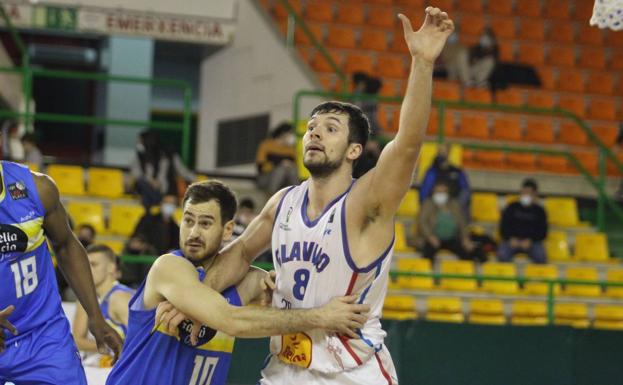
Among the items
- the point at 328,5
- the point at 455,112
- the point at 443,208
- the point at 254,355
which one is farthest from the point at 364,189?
the point at 328,5

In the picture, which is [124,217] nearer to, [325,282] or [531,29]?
[325,282]

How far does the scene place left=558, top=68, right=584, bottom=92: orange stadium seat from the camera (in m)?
18.3

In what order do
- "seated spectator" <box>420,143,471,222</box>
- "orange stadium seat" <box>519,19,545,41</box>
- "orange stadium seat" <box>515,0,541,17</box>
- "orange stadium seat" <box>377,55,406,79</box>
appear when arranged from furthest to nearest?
"orange stadium seat" <box>515,0,541,17</box> < "orange stadium seat" <box>519,19,545,41</box> < "orange stadium seat" <box>377,55,406,79</box> < "seated spectator" <box>420,143,471,222</box>

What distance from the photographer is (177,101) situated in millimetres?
22578

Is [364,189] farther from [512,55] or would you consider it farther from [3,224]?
[512,55]

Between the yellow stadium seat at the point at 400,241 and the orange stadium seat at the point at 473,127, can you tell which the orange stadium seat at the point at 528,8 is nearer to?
the orange stadium seat at the point at 473,127

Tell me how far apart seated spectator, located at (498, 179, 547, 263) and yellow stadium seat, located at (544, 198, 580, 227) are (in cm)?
135

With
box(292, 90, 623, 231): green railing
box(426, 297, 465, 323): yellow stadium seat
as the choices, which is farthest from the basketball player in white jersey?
box(292, 90, 623, 231): green railing

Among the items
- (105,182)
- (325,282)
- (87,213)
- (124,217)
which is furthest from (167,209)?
(325,282)

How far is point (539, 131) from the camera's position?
56.9 ft

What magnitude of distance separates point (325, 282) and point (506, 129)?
12846mm

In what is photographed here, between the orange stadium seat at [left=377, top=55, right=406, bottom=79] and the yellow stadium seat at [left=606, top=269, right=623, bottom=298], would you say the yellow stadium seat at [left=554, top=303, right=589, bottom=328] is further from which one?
the orange stadium seat at [left=377, top=55, right=406, bottom=79]

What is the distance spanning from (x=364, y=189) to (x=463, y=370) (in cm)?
555

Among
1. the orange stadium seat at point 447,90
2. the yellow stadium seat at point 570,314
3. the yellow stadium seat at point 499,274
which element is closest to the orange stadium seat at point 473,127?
the orange stadium seat at point 447,90
